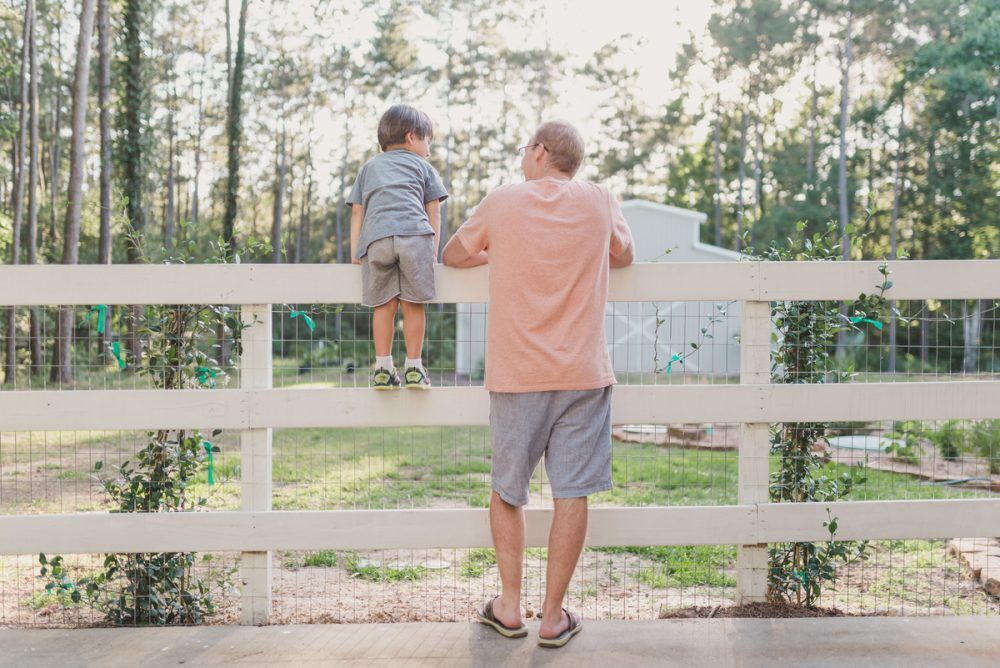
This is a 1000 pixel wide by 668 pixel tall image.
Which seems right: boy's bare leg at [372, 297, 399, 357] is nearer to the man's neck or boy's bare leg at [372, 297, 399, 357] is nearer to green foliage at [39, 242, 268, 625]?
green foliage at [39, 242, 268, 625]

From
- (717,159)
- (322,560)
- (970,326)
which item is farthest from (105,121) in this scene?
(970,326)

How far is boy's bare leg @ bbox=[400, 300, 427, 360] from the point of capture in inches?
122

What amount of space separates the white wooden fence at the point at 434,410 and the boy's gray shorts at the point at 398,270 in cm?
8

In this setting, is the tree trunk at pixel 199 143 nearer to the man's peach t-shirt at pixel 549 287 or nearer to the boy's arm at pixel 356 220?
the boy's arm at pixel 356 220

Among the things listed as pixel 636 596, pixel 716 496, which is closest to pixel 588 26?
pixel 716 496

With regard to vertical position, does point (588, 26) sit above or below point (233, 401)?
above

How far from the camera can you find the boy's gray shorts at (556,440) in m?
2.84

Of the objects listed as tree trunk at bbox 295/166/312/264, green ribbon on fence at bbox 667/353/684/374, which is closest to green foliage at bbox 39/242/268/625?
green ribbon on fence at bbox 667/353/684/374

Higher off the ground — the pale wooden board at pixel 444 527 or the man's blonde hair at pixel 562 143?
the man's blonde hair at pixel 562 143

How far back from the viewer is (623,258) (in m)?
3.04

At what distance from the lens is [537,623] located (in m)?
3.13

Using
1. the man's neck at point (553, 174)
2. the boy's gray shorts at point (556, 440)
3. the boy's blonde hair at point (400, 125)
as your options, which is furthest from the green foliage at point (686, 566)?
the boy's blonde hair at point (400, 125)

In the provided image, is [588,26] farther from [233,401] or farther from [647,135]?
[233,401]

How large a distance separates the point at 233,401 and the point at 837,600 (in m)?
2.61
